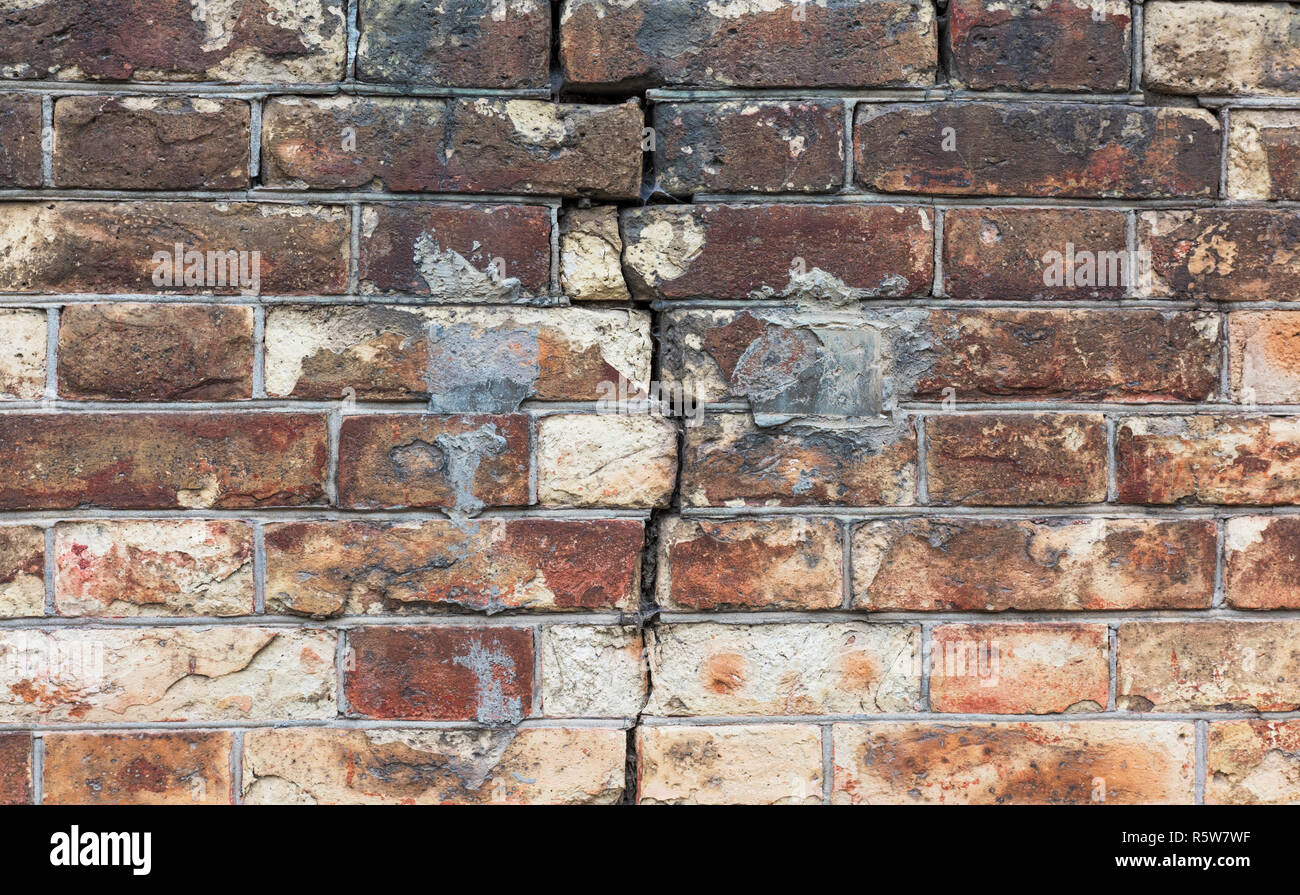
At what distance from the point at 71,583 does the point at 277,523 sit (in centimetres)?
24

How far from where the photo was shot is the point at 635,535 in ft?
3.31

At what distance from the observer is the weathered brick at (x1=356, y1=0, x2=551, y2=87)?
3.24ft

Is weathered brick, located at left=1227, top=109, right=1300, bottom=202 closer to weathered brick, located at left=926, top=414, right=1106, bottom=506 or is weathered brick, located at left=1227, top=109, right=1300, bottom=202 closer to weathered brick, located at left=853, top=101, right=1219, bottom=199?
weathered brick, located at left=853, top=101, right=1219, bottom=199

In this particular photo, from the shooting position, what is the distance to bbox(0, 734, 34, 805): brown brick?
3.23 feet

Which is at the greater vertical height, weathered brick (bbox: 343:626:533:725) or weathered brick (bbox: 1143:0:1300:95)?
weathered brick (bbox: 1143:0:1300:95)

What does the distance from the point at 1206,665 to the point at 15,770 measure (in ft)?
4.58

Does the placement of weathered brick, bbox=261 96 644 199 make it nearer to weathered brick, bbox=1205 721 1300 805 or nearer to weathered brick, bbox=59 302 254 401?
weathered brick, bbox=59 302 254 401

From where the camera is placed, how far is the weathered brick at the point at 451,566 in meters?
0.99

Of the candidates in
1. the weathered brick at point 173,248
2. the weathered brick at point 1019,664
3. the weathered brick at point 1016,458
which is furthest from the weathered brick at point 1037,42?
the weathered brick at point 173,248

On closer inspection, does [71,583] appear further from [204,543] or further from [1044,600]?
[1044,600]

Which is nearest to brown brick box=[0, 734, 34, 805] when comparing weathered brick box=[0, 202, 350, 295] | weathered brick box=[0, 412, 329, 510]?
weathered brick box=[0, 412, 329, 510]

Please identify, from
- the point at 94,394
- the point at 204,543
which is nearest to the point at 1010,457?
the point at 204,543

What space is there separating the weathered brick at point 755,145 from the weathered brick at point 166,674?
702 millimetres

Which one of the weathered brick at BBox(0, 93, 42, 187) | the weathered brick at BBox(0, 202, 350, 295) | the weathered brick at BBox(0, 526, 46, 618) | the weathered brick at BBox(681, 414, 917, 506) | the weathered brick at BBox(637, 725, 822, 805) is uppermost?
the weathered brick at BBox(0, 93, 42, 187)
